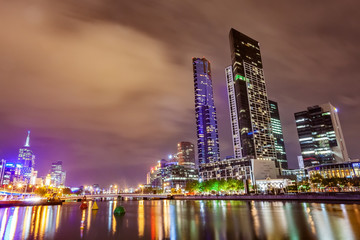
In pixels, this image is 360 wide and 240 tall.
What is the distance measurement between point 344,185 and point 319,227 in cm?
12483

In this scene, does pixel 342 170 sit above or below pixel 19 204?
above

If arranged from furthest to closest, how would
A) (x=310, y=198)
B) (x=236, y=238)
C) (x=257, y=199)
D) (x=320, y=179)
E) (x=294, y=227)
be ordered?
(x=320, y=179)
(x=257, y=199)
(x=310, y=198)
(x=294, y=227)
(x=236, y=238)

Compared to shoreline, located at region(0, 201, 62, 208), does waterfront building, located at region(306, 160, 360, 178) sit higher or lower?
higher

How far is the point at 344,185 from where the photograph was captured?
421 ft

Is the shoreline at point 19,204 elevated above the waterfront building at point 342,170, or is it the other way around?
the waterfront building at point 342,170

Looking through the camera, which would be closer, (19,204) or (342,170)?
(19,204)

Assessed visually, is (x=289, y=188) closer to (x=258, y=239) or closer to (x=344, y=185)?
(x=344, y=185)

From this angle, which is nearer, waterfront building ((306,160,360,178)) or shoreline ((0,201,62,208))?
shoreline ((0,201,62,208))

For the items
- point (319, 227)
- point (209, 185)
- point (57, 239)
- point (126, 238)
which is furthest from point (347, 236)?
point (209, 185)

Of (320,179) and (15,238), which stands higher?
(320,179)

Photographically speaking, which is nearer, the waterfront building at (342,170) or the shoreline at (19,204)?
the shoreline at (19,204)

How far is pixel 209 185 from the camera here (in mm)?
183500

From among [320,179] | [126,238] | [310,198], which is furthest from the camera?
[320,179]

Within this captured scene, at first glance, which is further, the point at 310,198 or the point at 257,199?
the point at 257,199
